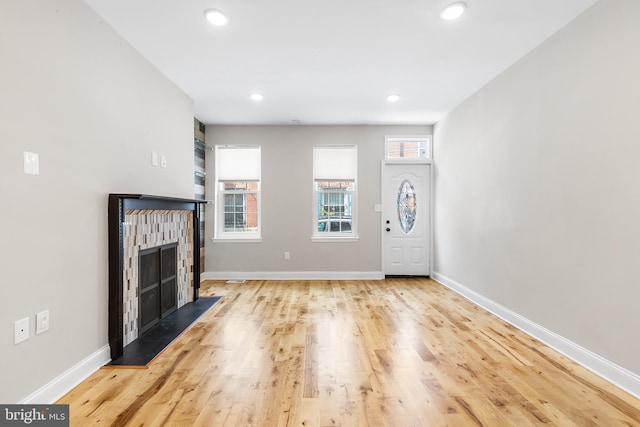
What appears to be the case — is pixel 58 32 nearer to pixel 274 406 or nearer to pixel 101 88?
pixel 101 88

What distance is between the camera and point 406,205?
212 inches

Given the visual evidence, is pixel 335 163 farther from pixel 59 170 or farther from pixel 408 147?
pixel 59 170

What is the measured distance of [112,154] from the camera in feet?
8.13

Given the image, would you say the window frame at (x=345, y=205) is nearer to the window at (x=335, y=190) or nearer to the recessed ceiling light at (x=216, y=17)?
the window at (x=335, y=190)

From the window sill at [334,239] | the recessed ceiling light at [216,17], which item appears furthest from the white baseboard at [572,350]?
the recessed ceiling light at [216,17]

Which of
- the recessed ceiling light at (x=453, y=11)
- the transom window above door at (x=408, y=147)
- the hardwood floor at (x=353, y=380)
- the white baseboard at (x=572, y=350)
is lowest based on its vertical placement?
the hardwood floor at (x=353, y=380)

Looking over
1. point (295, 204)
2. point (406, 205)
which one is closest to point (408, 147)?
point (406, 205)

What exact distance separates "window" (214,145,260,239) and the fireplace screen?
1.85 meters

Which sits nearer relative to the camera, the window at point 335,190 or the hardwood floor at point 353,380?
the hardwood floor at point 353,380

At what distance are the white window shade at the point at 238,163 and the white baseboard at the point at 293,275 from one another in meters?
1.65

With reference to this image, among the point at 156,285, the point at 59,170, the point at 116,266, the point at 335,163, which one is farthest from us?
the point at 335,163

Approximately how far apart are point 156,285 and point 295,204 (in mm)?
2634

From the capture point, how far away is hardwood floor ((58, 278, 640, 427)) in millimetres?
1745

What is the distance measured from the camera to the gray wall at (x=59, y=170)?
1642mm
